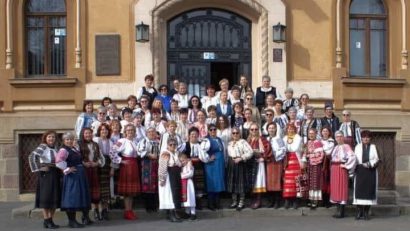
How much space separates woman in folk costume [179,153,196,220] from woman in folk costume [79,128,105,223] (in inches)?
56.5

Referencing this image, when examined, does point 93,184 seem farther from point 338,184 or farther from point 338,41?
point 338,41

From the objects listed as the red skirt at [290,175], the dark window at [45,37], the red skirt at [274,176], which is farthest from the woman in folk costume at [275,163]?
the dark window at [45,37]

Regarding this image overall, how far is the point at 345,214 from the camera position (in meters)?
14.0

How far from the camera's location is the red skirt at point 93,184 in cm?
1296

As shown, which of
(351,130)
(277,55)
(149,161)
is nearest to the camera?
(149,161)

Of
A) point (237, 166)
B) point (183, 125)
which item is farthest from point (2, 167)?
point (237, 166)

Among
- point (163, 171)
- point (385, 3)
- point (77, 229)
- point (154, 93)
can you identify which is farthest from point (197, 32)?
point (77, 229)

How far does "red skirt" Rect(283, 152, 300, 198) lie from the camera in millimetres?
13844

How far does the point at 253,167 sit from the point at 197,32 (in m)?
5.34

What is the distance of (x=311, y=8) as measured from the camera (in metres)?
18.0

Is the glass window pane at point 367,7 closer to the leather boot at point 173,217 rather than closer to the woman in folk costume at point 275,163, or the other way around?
the woman in folk costume at point 275,163

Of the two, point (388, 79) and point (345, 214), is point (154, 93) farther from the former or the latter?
point (388, 79)

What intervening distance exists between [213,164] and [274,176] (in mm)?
1169

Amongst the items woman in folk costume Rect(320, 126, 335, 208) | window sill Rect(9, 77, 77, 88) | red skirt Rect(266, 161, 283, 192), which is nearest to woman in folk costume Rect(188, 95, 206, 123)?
red skirt Rect(266, 161, 283, 192)
